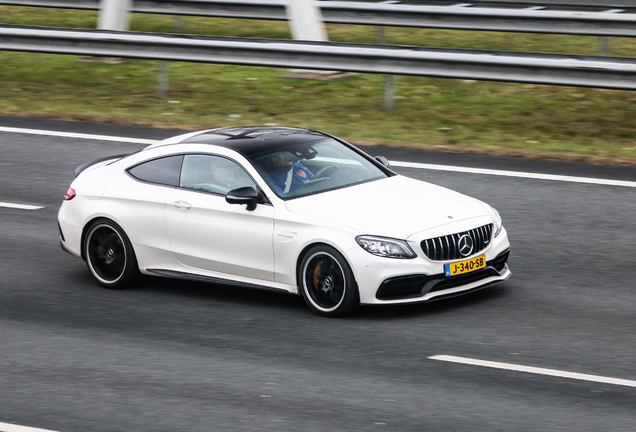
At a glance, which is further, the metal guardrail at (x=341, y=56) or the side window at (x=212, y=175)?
the metal guardrail at (x=341, y=56)

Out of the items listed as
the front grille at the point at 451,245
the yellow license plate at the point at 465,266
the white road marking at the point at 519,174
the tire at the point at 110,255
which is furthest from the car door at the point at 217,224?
the white road marking at the point at 519,174

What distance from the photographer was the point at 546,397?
6.85 m

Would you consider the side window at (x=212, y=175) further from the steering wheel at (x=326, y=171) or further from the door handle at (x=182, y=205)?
the steering wheel at (x=326, y=171)

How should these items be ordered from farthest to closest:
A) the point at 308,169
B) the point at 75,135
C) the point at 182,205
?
the point at 75,135, the point at 182,205, the point at 308,169

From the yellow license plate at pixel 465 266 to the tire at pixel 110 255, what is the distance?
289 centimetres

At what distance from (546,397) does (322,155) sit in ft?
11.2

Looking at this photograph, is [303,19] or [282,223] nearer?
[282,223]

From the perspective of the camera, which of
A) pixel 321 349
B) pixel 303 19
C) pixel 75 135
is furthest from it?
pixel 303 19

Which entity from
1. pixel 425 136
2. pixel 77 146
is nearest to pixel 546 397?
pixel 425 136

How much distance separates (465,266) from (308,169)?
162 centimetres

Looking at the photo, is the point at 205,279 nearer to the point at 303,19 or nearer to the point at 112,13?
the point at 303,19

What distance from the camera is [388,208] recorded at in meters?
8.70

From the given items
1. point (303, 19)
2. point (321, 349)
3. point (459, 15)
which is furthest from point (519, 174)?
point (303, 19)

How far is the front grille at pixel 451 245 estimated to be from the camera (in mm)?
8383
